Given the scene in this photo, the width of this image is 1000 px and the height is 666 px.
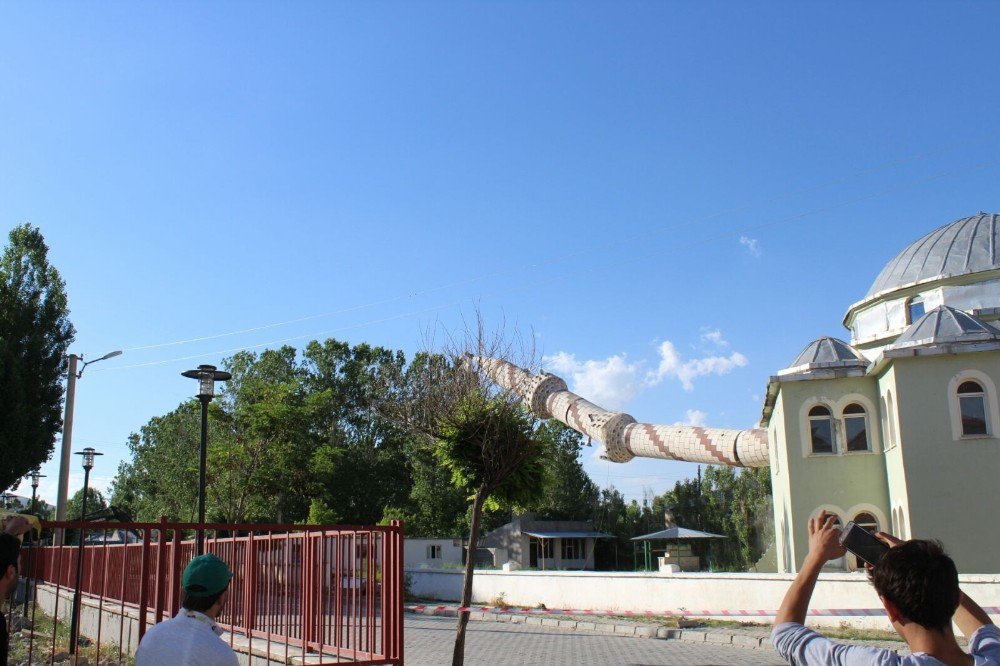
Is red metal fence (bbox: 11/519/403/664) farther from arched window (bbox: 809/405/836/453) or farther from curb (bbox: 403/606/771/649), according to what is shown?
arched window (bbox: 809/405/836/453)

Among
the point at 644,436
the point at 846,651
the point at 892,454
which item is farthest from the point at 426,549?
the point at 846,651

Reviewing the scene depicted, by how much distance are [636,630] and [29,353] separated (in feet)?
66.8

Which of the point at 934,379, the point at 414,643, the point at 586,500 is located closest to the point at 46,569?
the point at 414,643

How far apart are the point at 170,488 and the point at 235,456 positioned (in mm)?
11579

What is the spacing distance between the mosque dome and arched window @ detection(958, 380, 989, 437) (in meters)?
2.43

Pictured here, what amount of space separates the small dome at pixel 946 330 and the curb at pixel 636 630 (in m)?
7.73

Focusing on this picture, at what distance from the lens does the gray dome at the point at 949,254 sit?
77.2 feet

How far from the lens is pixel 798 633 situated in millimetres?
2705

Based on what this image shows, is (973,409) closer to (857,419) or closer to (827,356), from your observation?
(857,419)

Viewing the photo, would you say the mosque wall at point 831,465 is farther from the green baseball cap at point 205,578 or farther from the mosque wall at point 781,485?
the green baseball cap at point 205,578

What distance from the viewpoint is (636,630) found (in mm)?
17297

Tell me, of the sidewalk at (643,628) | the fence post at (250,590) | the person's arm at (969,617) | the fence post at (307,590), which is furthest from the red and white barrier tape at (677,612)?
the person's arm at (969,617)

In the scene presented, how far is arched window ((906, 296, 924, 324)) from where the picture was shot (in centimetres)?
2405

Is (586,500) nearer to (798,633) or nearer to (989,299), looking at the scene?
(989,299)
